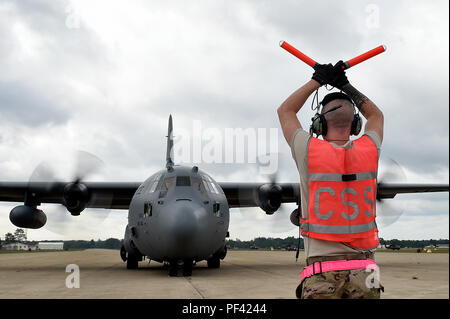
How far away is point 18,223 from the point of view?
18.6 metres

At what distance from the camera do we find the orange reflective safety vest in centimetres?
259

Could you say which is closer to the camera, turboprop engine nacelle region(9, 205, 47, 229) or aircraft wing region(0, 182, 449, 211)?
aircraft wing region(0, 182, 449, 211)

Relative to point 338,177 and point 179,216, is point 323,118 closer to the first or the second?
point 338,177

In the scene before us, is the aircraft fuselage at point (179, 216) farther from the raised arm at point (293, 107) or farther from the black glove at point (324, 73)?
the black glove at point (324, 73)

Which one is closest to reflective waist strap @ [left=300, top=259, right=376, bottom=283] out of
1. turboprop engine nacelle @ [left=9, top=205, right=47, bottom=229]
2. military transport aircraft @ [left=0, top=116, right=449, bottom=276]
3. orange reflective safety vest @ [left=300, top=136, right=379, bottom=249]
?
orange reflective safety vest @ [left=300, top=136, right=379, bottom=249]

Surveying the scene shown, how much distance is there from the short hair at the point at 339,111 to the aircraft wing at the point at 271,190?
14369 mm

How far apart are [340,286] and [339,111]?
42.9 inches

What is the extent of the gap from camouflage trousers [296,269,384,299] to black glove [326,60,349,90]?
3.93 ft

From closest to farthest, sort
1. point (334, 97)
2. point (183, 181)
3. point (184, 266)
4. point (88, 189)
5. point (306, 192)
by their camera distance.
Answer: point (306, 192), point (334, 97), point (184, 266), point (183, 181), point (88, 189)

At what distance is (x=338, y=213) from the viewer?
2598mm

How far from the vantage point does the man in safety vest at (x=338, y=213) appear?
8.49ft

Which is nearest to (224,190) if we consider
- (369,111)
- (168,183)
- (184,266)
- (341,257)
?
(168,183)

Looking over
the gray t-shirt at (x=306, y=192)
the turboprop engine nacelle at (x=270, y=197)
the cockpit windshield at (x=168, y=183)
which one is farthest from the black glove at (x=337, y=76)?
the turboprop engine nacelle at (x=270, y=197)

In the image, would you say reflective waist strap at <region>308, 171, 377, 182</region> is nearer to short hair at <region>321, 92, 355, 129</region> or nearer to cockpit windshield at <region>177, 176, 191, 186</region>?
short hair at <region>321, 92, 355, 129</region>
